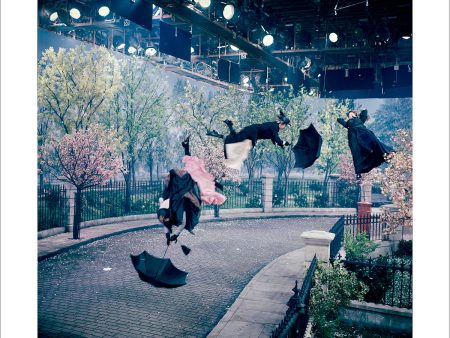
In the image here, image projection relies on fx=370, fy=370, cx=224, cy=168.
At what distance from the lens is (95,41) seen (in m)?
13.5

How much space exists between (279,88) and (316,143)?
14959 millimetres

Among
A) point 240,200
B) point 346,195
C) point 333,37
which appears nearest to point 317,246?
point 333,37

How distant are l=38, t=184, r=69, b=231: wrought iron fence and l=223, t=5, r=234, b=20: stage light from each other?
7.29m

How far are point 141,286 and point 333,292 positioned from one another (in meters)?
3.95

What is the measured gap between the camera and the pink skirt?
3.46 m

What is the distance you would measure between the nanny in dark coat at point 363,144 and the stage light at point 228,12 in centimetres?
523

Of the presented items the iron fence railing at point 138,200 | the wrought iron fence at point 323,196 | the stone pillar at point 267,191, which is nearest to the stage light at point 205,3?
the iron fence railing at point 138,200

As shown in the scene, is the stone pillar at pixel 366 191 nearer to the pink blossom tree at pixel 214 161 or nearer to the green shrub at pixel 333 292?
the pink blossom tree at pixel 214 161

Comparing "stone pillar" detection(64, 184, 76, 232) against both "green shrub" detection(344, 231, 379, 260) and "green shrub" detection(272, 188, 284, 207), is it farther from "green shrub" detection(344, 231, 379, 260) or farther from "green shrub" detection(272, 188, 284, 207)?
"green shrub" detection(272, 188, 284, 207)

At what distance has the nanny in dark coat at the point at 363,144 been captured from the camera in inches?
150

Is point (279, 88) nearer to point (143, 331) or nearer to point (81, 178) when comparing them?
point (81, 178)

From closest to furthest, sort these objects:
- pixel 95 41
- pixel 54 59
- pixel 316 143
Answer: pixel 316 143
pixel 95 41
pixel 54 59

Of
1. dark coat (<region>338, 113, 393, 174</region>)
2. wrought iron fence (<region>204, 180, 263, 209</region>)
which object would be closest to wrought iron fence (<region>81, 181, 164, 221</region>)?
wrought iron fence (<region>204, 180, 263, 209</region>)
